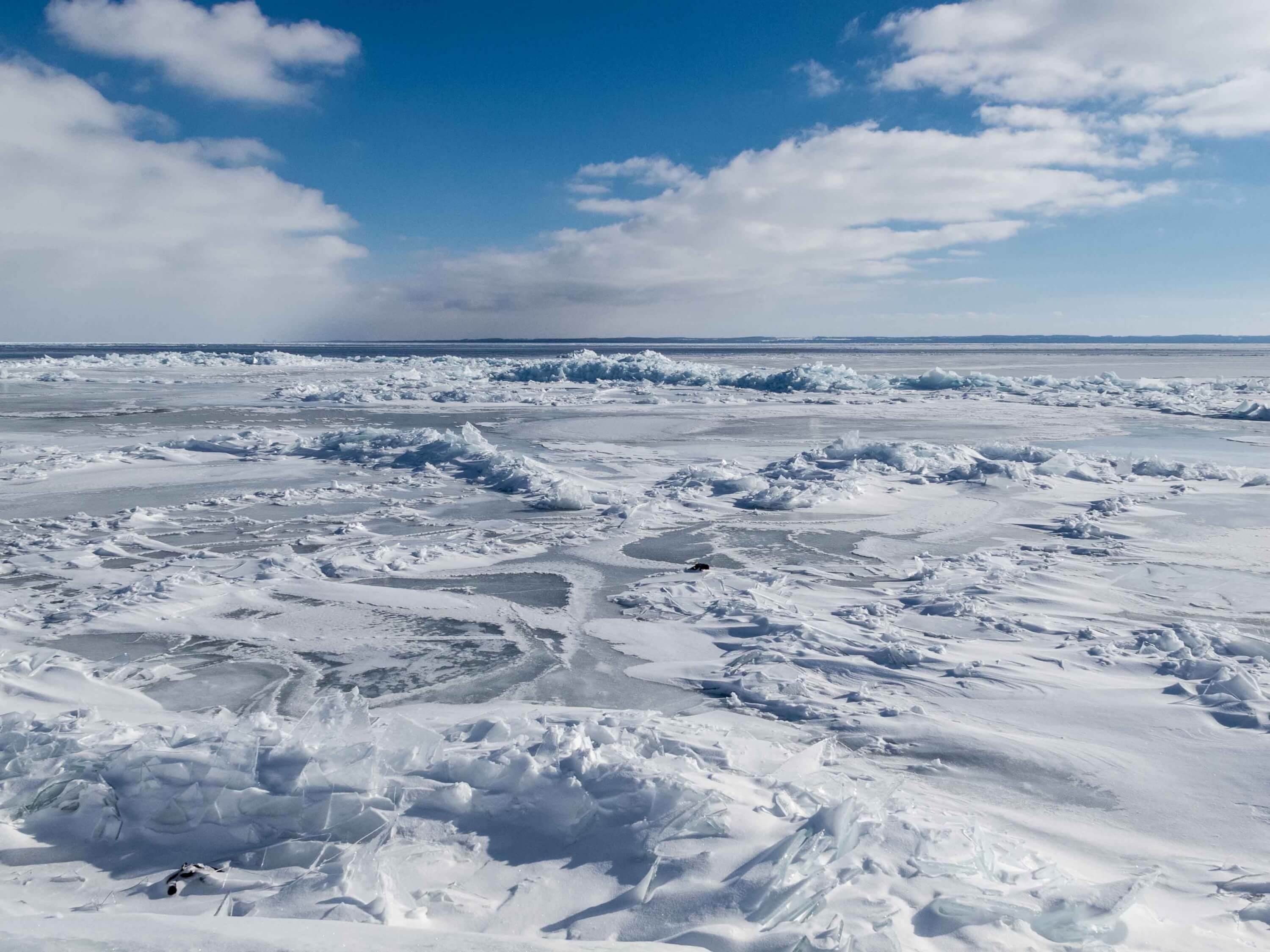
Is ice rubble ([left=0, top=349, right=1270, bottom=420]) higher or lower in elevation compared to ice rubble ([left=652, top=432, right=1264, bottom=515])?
→ higher

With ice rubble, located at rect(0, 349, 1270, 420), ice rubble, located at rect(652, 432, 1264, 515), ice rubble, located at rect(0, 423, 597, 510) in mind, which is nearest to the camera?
ice rubble, located at rect(652, 432, 1264, 515)

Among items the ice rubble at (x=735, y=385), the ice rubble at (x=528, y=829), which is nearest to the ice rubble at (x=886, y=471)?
the ice rubble at (x=528, y=829)

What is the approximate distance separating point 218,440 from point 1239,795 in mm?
13189

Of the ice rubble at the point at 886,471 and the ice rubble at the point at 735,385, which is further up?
the ice rubble at the point at 735,385

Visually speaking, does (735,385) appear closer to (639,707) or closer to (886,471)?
(886,471)

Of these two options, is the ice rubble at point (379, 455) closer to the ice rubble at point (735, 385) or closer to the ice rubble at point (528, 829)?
the ice rubble at point (528, 829)

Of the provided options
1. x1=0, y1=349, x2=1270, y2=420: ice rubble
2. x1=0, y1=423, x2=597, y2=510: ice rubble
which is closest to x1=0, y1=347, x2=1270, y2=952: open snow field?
x1=0, y1=423, x2=597, y2=510: ice rubble

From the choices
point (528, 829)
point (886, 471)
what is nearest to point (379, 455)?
point (886, 471)

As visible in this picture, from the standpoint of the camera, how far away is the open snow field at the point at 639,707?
2371 mm

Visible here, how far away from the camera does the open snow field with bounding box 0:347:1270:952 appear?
2371 mm

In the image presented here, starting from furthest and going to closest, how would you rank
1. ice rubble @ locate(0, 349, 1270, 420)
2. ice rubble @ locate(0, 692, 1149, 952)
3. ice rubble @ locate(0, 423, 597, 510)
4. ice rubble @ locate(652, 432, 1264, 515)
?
ice rubble @ locate(0, 349, 1270, 420)
ice rubble @ locate(0, 423, 597, 510)
ice rubble @ locate(652, 432, 1264, 515)
ice rubble @ locate(0, 692, 1149, 952)

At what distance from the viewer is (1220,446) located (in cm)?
1372

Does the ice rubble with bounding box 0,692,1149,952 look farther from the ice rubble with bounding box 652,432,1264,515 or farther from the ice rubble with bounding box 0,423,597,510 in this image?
the ice rubble with bounding box 652,432,1264,515

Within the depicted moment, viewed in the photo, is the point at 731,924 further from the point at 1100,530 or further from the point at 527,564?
the point at 1100,530
